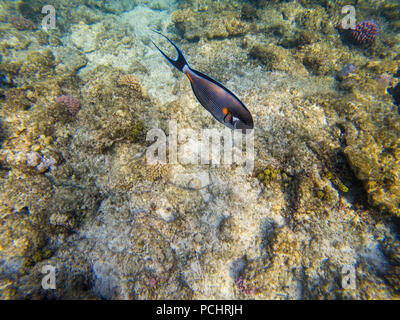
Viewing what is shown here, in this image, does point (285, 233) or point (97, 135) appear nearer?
point (285, 233)

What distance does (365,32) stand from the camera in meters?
6.55

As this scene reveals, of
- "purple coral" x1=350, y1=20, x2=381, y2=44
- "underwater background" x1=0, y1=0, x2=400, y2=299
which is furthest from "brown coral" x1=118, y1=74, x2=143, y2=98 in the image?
"purple coral" x1=350, y1=20, x2=381, y2=44

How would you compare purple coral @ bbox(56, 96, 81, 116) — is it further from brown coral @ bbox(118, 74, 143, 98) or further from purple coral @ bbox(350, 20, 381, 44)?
purple coral @ bbox(350, 20, 381, 44)

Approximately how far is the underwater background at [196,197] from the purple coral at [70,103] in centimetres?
2

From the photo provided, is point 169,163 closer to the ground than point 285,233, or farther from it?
farther from it

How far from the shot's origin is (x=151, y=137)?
3.60m

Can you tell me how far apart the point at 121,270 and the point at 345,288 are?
138 inches

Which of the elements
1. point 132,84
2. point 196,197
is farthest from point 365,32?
point 196,197

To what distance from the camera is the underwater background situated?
287 cm

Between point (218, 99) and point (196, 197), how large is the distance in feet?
7.10

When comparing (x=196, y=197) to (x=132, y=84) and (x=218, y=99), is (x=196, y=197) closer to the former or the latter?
(x=218, y=99)

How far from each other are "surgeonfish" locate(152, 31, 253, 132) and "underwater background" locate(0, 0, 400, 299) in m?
1.92
